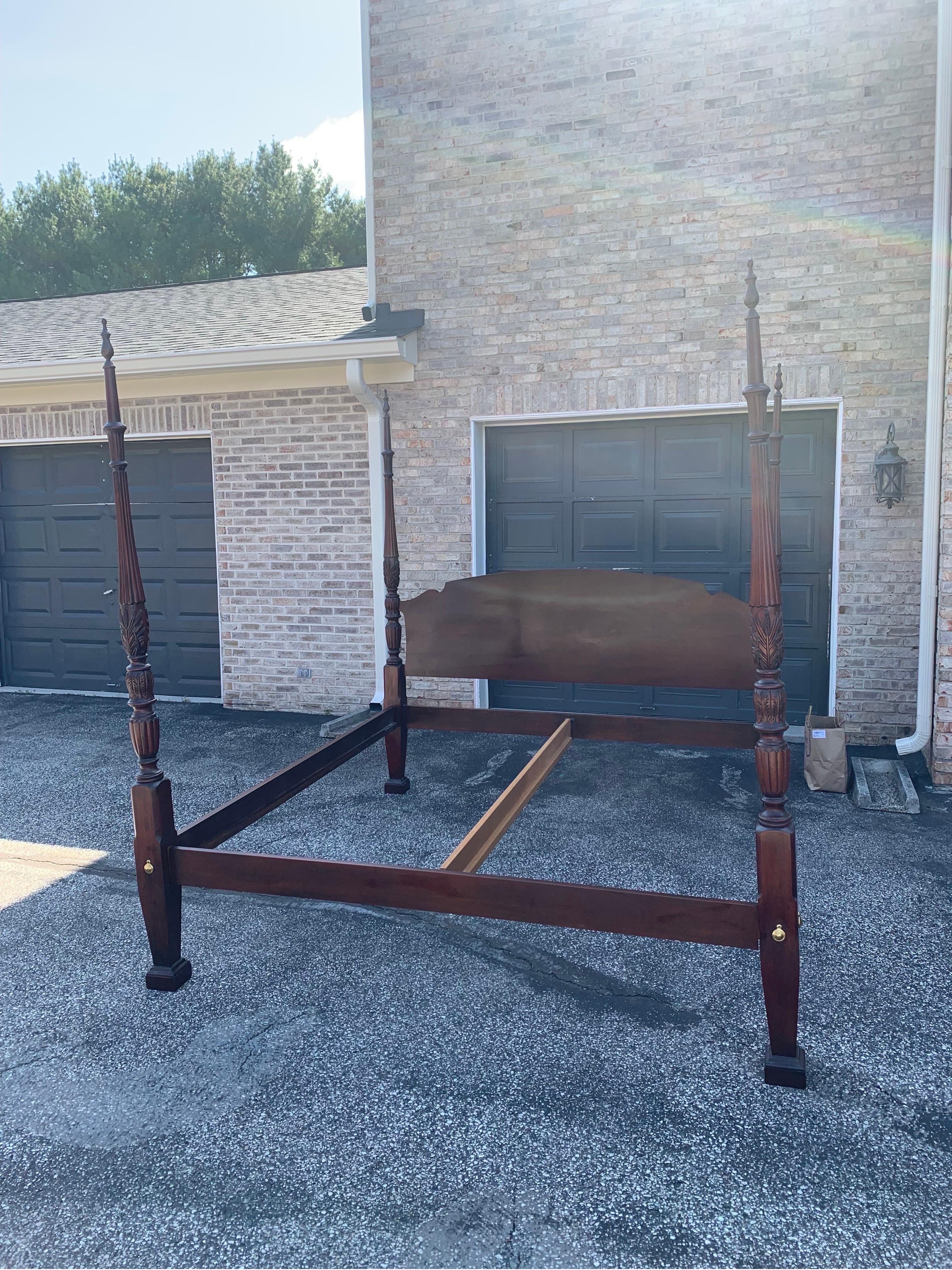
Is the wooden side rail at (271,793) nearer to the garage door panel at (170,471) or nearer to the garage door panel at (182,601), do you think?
the garage door panel at (182,601)

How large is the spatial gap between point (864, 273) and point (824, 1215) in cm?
597

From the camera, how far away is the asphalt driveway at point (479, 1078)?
7.32 feet

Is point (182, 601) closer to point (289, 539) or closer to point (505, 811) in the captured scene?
point (289, 539)

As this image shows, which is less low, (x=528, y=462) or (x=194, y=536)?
(x=528, y=462)

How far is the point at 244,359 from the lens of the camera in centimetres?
733

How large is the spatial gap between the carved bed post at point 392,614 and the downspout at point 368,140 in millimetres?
2001

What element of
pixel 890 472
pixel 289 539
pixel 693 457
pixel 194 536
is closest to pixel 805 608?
pixel 890 472

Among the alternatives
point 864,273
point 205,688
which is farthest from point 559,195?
point 205,688

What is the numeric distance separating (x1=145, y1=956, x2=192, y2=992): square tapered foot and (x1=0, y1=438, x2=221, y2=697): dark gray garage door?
523 cm

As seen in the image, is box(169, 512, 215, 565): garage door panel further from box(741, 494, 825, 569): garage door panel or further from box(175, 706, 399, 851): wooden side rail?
box(741, 494, 825, 569): garage door panel

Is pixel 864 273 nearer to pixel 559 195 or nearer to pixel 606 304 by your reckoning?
pixel 606 304

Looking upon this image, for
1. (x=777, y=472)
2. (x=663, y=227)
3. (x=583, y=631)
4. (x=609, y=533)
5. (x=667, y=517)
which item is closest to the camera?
(x=777, y=472)

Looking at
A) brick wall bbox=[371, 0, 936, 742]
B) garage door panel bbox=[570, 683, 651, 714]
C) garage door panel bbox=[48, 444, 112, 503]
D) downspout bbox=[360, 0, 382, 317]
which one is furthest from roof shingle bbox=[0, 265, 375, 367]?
garage door panel bbox=[570, 683, 651, 714]

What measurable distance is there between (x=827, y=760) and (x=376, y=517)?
13.1ft
